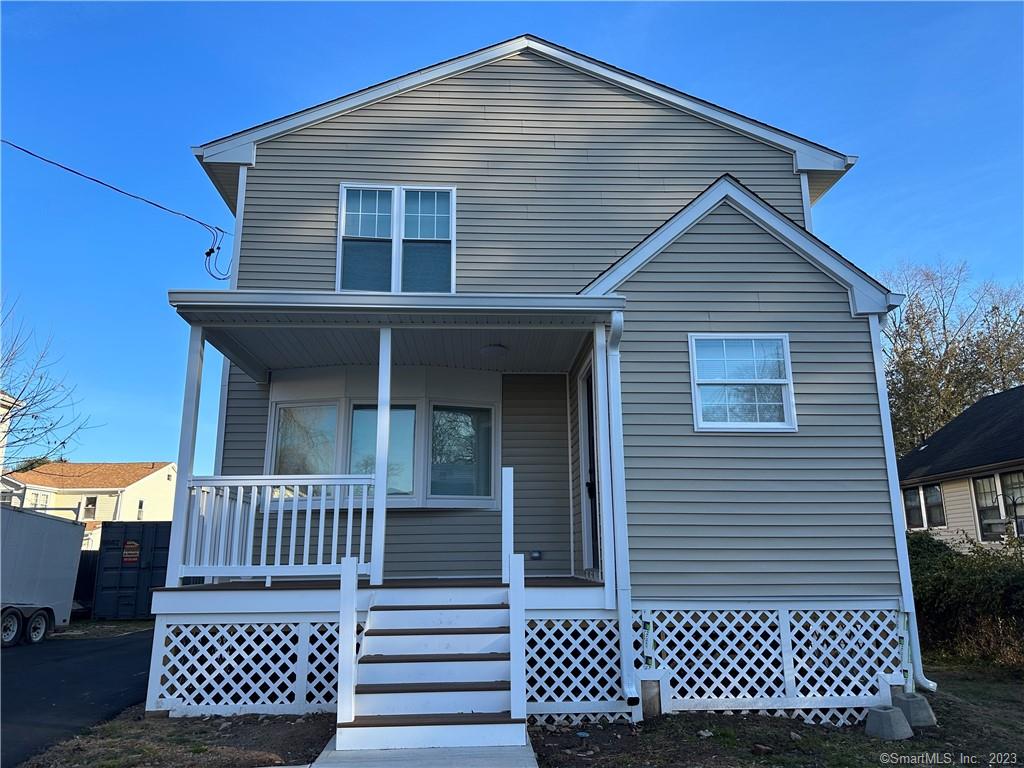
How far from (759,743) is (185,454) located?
514cm

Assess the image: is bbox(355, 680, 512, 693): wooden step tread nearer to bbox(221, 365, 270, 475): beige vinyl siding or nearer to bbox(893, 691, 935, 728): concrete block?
bbox(893, 691, 935, 728): concrete block

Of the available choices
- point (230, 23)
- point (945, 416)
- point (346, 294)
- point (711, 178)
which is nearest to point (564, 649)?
point (346, 294)

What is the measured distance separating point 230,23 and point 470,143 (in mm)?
4708

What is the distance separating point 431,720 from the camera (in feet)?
13.7

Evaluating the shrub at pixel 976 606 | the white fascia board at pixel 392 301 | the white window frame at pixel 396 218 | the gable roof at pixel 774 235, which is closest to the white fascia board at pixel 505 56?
the white window frame at pixel 396 218

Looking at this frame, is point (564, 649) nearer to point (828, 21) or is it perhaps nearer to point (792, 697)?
point (792, 697)

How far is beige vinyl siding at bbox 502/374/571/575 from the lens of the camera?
785cm

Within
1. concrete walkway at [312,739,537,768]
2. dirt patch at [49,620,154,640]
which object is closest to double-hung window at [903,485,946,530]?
concrete walkway at [312,739,537,768]

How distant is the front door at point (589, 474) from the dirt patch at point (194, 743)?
293cm

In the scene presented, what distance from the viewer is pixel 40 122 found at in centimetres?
1018

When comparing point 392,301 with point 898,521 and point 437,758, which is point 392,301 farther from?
point 898,521

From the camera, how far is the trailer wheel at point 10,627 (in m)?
10.4

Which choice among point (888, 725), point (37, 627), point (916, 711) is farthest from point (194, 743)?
point (37, 627)

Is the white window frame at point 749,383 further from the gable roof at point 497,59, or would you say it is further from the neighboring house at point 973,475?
the neighboring house at point 973,475
